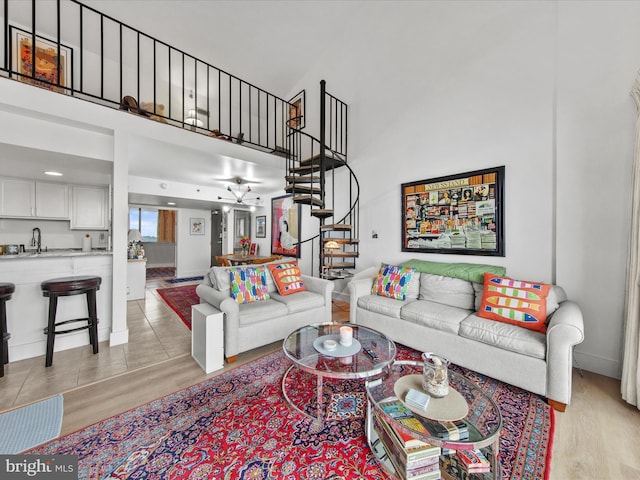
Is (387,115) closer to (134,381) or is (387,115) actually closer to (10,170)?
(134,381)

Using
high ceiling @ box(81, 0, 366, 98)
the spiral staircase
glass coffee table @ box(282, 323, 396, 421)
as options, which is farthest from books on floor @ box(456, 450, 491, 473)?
high ceiling @ box(81, 0, 366, 98)

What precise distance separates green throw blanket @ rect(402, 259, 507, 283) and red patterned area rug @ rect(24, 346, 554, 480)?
1155 millimetres

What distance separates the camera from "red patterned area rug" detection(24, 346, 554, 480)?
1304 millimetres

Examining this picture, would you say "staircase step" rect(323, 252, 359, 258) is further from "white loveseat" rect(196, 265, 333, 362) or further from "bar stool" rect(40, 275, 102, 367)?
"bar stool" rect(40, 275, 102, 367)

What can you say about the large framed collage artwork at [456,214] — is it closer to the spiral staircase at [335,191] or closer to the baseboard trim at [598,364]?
the spiral staircase at [335,191]

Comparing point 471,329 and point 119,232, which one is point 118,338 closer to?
point 119,232

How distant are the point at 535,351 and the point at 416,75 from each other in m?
3.56

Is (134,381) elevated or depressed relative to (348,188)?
depressed

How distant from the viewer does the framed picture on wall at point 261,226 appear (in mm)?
7129

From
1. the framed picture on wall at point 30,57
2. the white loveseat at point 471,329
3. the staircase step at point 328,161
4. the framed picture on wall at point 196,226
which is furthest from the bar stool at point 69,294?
the framed picture on wall at point 196,226

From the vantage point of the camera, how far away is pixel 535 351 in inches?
73.4

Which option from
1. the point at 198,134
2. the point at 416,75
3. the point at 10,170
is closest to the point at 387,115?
the point at 416,75

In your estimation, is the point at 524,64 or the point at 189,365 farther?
the point at 524,64

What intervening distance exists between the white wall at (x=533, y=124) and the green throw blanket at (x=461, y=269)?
0.22 meters
